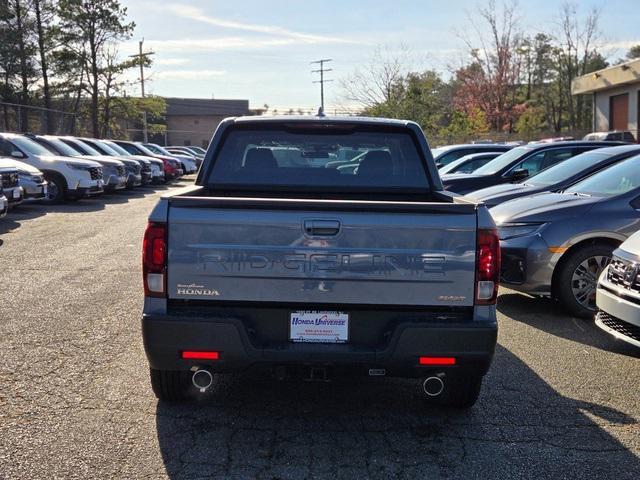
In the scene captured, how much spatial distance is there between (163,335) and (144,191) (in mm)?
21817

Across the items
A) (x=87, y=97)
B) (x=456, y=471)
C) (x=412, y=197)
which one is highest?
(x=87, y=97)

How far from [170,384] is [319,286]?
132 centimetres

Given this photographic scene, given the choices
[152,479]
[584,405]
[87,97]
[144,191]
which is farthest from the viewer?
[87,97]

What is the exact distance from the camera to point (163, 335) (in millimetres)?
3943

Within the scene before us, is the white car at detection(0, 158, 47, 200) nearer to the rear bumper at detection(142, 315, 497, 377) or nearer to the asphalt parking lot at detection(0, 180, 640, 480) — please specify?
the asphalt parking lot at detection(0, 180, 640, 480)

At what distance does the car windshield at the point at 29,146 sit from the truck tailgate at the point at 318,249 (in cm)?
1559

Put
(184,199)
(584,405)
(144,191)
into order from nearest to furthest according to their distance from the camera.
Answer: (184,199) → (584,405) → (144,191)

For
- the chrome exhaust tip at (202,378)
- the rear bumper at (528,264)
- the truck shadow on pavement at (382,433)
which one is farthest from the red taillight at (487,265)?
the rear bumper at (528,264)

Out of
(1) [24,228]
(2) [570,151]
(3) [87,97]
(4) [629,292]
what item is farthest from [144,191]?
(4) [629,292]

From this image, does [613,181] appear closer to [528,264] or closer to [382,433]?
[528,264]

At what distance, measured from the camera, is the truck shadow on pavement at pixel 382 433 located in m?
3.79

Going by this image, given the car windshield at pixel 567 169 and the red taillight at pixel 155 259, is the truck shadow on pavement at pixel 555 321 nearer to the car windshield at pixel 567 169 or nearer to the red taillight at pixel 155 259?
the car windshield at pixel 567 169

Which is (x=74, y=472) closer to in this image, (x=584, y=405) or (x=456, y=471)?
(x=456, y=471)

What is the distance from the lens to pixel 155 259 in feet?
12.8
